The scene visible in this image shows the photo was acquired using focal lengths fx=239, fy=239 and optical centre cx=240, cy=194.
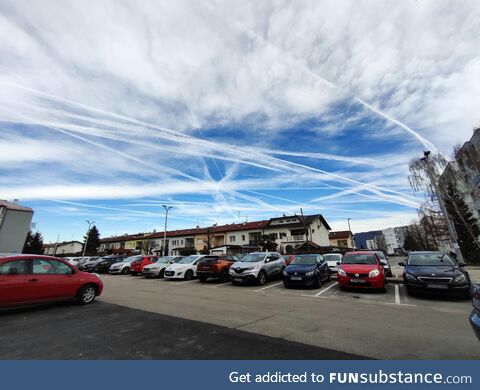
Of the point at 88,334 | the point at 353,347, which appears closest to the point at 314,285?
the point at 353,347

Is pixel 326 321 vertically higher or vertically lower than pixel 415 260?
lower

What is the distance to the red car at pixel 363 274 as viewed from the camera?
9336mm

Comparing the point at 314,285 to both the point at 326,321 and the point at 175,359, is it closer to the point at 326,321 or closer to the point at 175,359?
the point at 326,321

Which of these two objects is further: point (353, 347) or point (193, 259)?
point (193, 259)

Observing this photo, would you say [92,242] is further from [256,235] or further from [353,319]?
[353,319]

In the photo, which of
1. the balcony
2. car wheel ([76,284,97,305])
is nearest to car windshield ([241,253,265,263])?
car wheel ([76,284,97,305])

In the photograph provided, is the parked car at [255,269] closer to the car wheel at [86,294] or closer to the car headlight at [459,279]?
the car wheel at [86,294]

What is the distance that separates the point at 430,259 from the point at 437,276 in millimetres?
1520

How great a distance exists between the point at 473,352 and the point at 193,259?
47.8 feet

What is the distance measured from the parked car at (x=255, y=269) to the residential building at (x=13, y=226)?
37468 mm

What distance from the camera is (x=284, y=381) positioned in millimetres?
2939

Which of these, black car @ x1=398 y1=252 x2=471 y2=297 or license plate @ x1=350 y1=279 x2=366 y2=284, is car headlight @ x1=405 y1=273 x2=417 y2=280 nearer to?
black car @ x1=398 y1=252 x2=471 y2=297

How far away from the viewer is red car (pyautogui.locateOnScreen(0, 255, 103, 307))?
5.84 meters

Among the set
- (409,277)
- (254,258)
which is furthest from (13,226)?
(409,277)
